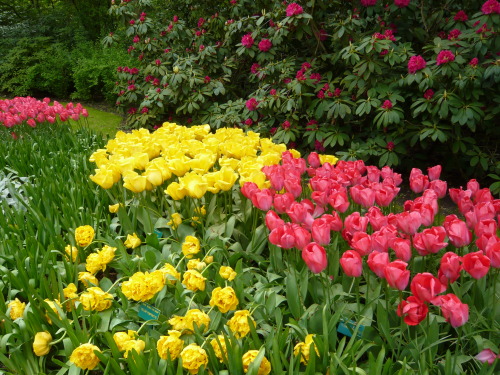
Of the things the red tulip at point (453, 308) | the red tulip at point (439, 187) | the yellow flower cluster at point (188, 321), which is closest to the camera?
the red tulip at point (453, 308)

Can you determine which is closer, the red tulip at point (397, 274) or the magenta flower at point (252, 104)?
the red tulip at point (397, 274)

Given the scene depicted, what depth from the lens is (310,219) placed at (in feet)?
5.45

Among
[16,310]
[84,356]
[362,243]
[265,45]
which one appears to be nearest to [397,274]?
[362,243]

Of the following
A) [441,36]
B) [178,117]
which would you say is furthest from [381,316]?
[178,117]

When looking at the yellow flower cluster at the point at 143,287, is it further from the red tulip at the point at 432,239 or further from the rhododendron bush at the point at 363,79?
the rhododendron bush at the point at 363,79

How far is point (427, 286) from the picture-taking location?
1220 millimetres

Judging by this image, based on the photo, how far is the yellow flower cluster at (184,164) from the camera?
80.9 inches

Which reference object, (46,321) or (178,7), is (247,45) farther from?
(46,321)

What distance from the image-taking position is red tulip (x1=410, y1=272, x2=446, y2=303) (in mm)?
1208

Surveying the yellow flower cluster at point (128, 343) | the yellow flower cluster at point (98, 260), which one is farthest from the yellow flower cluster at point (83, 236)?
the yellow flower cluster at point (128, 343)

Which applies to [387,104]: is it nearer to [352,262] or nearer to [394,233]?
[394,233]

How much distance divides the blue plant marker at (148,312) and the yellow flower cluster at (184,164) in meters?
0.56

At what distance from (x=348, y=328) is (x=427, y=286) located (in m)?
0.34

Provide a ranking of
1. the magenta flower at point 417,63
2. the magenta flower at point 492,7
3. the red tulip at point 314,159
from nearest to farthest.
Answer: the red tulip at point 314,159 < the magenta flower at point 492,7 < the magenta flower at point 417,63
